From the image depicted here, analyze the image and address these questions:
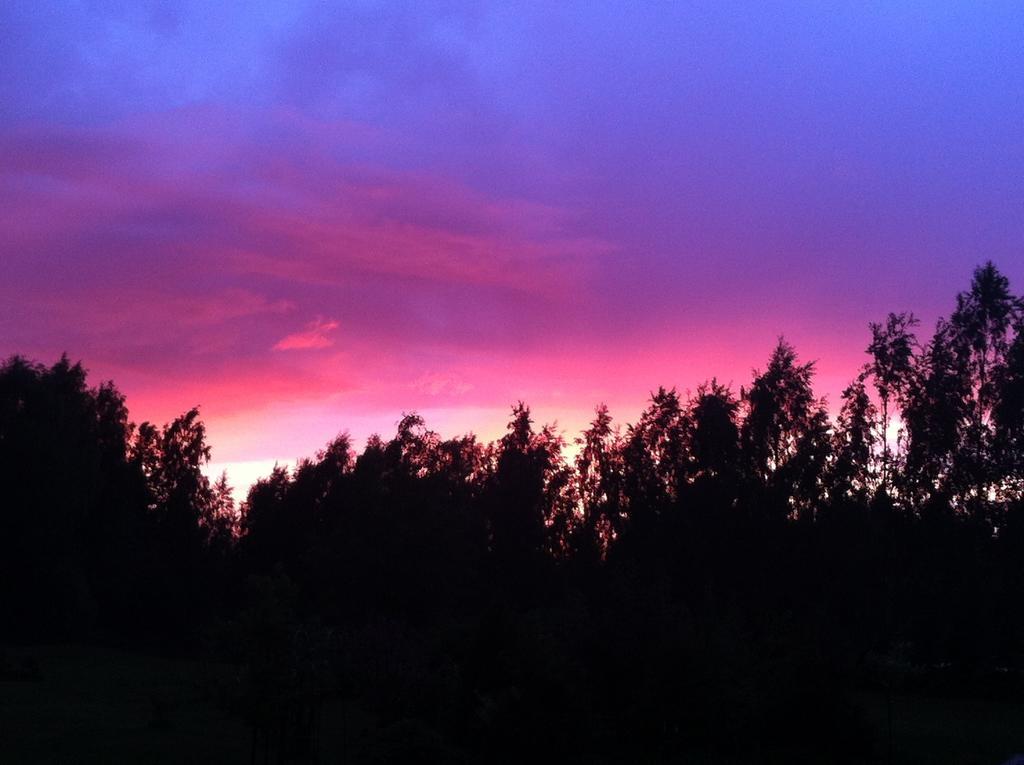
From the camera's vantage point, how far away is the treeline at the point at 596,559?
76.6ft

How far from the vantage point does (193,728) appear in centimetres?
3114

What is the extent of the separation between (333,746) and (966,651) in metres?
33.5

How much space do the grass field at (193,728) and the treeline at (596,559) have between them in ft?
5.14

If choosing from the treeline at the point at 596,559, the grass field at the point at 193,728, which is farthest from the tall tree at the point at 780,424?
the grass field at the point at 193,728

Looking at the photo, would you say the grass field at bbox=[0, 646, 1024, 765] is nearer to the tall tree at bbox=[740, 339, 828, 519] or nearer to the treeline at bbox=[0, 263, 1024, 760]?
the treeline at bbox=[0, 263, 1024, 760]

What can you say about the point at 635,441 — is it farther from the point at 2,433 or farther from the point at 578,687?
the point at 578,687

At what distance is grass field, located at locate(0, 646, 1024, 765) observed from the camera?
82.2 ft

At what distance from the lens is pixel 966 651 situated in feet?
162

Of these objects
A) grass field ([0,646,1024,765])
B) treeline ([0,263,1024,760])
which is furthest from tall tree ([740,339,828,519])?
grass field ([0,646,1024,765])

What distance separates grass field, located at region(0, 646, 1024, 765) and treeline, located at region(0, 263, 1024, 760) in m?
1.57

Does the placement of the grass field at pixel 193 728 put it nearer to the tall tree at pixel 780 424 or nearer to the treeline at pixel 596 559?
the treeline at pixel 596 559

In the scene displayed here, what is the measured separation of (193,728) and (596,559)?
40467mm

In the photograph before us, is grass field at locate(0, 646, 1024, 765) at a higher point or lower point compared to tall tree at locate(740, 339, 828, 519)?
lower

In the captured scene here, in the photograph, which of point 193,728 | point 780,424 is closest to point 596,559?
point 780,424
